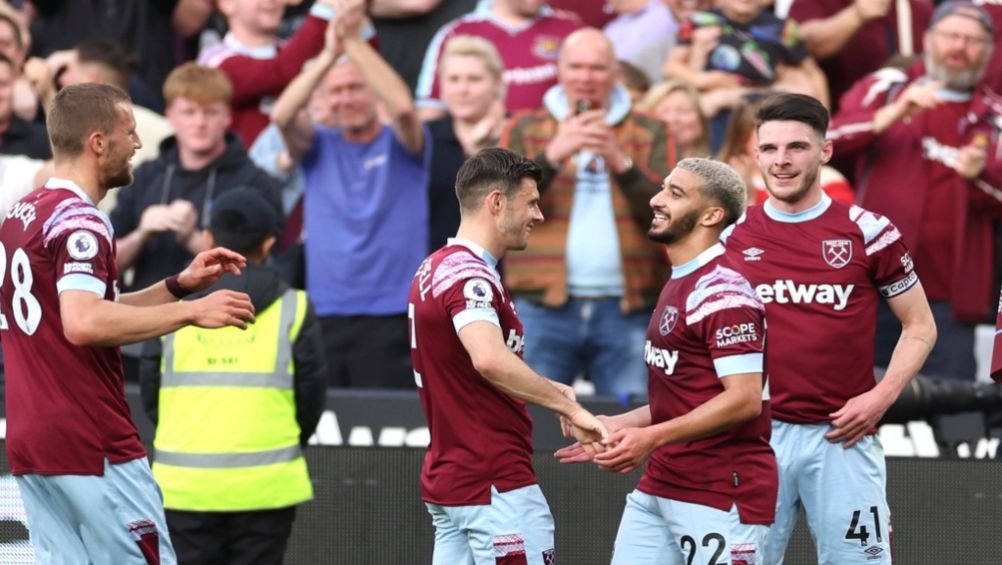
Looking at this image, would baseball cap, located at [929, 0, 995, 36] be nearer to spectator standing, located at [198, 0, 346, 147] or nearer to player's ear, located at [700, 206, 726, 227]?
spectator standing, located at [198, 0, 346, 147]

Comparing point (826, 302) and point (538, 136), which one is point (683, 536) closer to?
point (826, 302)

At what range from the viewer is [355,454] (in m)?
8.41

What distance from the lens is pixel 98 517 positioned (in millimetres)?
6207

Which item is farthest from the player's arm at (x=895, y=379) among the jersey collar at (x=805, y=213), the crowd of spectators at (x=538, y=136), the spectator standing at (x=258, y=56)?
the spectator standing at (x=258, y=56)

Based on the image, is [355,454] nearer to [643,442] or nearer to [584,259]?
[584,259]

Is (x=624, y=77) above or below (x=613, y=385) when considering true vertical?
above

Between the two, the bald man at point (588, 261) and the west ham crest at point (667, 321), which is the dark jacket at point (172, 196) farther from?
the west ham crest at point (667, 321)

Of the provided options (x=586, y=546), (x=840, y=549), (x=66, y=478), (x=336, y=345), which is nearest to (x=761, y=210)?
(x=840, y=549)

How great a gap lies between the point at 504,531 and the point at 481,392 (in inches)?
20.4

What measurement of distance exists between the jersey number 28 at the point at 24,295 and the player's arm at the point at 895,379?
10.4 feet

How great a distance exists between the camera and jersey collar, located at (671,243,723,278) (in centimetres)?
641

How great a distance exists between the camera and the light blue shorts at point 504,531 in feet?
20.3

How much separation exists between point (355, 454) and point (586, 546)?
1.24m

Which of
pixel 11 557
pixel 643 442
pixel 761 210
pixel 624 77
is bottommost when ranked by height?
pixel 11 557
